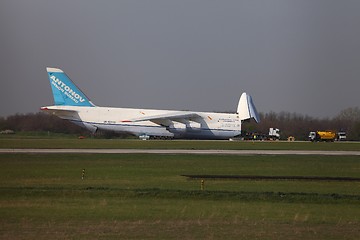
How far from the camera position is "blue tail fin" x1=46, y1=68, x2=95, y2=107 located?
257 feet

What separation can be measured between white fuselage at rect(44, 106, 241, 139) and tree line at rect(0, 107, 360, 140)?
5.33 meters

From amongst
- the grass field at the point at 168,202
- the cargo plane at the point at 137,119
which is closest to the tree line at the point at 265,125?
the cargo plane at the point at 137,119

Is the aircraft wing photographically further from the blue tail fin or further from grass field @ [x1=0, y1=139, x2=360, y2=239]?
grass field @ [x1=0, y1=139, x2=360, y2=239]

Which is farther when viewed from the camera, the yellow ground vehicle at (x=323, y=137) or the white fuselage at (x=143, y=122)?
the yellow ground vehicle at (x=323, y=137)

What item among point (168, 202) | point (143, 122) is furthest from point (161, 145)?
point (168, 202)

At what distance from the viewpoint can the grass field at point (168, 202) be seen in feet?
47.7

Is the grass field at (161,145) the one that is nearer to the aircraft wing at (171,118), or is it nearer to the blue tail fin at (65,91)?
the aircraft wing at (171,118)

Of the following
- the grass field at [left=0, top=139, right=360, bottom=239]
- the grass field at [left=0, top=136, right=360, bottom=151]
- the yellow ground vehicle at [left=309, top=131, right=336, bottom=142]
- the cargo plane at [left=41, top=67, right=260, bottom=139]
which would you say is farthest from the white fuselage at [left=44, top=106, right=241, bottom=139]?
the grass field at [left=0, top=139, right=360, bottom=239]

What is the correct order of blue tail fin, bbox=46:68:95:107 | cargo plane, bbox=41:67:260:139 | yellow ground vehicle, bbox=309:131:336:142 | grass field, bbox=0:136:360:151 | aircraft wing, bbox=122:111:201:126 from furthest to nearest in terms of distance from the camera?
yellow ground vehicle, bbox=309:131:336:142, blue tail fin, bbox=46:68:95:107, cargo plane, bbox=41:67:260:139, aircraft wing, bbox=122:111:201:126, grass field, bbox=0:136:360:151

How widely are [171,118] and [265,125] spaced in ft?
83.4

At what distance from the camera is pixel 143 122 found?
77062 millimetres

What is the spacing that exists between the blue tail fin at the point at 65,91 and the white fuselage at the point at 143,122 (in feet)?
3.91

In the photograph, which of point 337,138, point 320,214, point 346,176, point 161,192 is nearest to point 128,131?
point 337,138

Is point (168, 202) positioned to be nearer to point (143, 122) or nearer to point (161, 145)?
point (161, 145)
